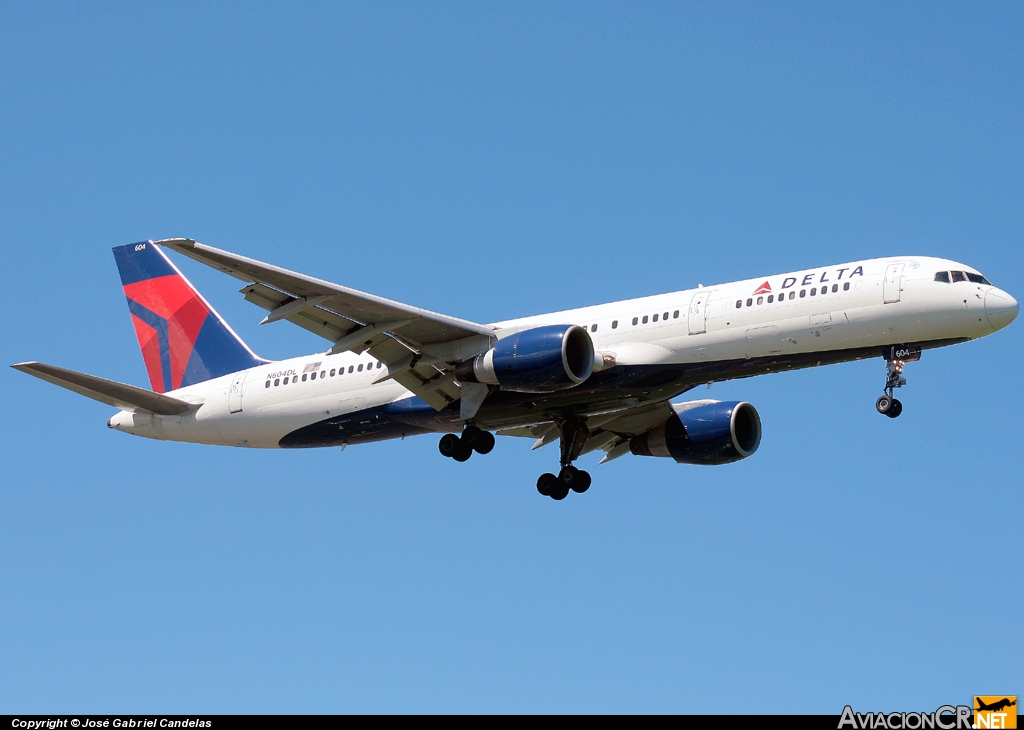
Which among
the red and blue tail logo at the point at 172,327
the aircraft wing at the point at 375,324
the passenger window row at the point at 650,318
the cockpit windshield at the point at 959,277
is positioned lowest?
the aircraft wing at the point at 375,324

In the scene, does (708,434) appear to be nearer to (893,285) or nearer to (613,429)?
(613,429)

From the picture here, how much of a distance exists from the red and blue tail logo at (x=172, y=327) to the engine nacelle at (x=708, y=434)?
507 inches

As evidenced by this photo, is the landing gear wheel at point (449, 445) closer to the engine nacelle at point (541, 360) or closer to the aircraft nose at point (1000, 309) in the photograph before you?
the engine nacelle at point (541, 360)

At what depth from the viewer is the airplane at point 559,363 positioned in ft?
115

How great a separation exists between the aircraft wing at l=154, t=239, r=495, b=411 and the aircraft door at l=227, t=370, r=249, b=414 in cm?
644

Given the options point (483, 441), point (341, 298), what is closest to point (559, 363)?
point (483, 441)

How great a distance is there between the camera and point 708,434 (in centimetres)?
4238

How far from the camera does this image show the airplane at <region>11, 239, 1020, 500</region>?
1377 inches

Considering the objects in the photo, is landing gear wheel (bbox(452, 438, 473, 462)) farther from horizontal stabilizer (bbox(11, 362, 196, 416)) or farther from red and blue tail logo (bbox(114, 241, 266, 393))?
horizontal stabilizer (bbox(11, 362, 196, 416))

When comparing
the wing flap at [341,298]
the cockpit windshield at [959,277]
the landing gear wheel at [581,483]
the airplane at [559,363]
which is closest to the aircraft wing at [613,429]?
the airplane at [559,363]

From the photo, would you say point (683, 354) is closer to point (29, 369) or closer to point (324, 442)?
point (324, 442)

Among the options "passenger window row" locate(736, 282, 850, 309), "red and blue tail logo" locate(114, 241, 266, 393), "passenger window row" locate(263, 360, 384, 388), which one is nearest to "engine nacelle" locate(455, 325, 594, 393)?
"passenger window row" locate(736, 282, 850, 309)

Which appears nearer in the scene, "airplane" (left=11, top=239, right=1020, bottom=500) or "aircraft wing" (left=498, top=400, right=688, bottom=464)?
"airplane" (left=11, top=239, right=1020, bottom=500)

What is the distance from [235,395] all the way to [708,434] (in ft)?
47.0
